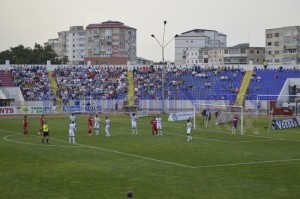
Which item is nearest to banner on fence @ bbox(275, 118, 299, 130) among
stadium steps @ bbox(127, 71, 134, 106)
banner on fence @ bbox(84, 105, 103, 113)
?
stadium steps @ bbox(127, 71, 134, 106)

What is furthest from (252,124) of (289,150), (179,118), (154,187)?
(154,187)

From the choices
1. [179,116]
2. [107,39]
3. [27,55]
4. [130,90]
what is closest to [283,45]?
[107,39]

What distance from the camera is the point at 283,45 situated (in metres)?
140

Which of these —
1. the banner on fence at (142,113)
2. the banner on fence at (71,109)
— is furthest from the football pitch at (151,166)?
the banner on fence at (71,109)

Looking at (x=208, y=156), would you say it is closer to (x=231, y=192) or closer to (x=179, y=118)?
(x=231, y=192)

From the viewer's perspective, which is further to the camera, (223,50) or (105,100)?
(223,50)

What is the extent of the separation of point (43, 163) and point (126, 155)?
5558 mm

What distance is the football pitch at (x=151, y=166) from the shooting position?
68.8 feet

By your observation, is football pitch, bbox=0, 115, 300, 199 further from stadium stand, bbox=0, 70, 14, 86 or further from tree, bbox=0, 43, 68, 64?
tree, bbox=0, 43, 68, 64

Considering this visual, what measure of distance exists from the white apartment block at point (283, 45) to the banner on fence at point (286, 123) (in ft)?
270

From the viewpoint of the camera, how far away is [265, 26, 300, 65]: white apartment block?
136 m

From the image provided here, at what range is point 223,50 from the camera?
15238cm

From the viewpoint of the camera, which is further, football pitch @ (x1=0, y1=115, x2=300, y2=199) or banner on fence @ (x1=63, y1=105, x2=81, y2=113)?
banner on fence @ (x1=63, y1=105, x2=81, y2=113)

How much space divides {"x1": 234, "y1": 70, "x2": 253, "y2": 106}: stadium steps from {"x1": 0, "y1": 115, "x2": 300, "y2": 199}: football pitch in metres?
32.3
